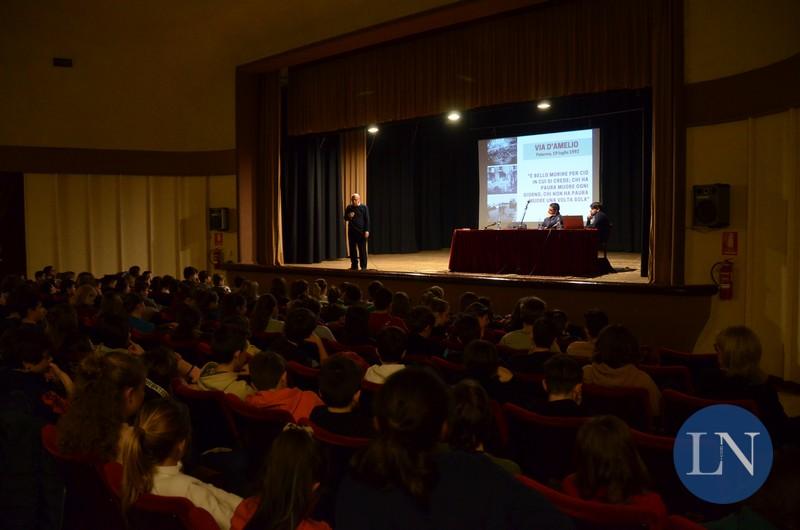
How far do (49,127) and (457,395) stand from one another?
1188 cm

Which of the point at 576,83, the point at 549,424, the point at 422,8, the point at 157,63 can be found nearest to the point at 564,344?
the point at 549,424

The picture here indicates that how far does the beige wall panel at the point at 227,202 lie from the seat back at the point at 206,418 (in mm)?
8861

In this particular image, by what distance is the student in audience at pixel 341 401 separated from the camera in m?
2.63

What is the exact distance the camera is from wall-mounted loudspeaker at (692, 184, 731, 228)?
6836 mm

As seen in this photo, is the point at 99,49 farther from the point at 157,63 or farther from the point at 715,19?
the point at 715,19

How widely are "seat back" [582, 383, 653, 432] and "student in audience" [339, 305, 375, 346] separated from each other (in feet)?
5.81

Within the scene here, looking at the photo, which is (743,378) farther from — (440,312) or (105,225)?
(105,225)

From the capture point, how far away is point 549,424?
9.08 feet

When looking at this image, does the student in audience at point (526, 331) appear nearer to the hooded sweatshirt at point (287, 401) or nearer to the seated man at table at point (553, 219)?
the hooded sweatshirt at point (287, 401)

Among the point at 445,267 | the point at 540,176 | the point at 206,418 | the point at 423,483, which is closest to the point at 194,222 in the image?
the point at 445,267

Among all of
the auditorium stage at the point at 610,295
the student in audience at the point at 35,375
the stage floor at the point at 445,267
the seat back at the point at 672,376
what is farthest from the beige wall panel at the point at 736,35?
the student in audience at the point at 35,375

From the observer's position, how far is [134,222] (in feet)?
41.9

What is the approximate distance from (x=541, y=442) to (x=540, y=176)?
34.6 ft

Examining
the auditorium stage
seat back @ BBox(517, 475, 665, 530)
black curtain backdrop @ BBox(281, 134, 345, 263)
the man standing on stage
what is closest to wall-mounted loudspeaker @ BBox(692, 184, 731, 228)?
the auditorium stage
